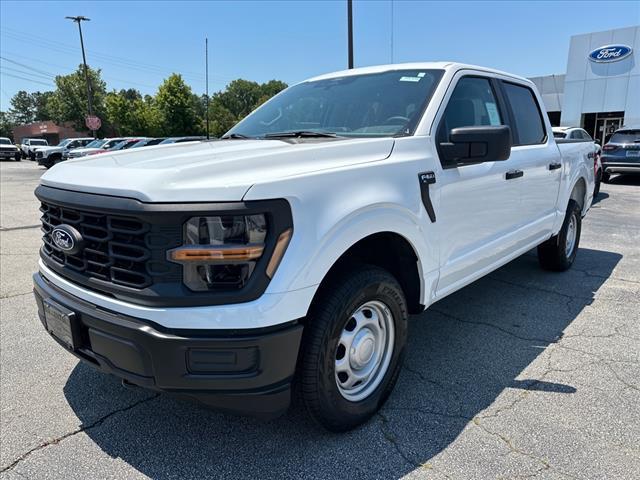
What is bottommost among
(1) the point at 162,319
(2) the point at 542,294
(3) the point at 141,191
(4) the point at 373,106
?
(2) the point at 542,294

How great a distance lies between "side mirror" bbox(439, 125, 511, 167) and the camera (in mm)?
2639

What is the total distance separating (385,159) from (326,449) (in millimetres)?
1507

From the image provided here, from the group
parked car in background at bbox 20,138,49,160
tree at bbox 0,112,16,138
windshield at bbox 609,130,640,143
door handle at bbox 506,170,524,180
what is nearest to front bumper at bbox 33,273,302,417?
door handle at bbox 506,170,524,180

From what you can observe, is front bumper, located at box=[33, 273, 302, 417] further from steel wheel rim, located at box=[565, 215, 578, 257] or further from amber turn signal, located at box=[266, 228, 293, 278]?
steel wheel rim, located at box=[565, 215, 578, 257]

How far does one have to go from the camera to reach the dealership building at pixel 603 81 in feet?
78.7

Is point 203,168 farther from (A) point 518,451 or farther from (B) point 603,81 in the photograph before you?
(B) point 603,81

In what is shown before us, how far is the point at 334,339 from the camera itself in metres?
2.24

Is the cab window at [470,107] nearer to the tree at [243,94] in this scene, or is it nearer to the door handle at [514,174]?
the door handle at [514,174]

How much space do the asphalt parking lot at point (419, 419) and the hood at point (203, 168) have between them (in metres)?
1.30

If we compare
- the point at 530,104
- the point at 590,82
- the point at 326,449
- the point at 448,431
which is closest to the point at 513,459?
the point at 448,431

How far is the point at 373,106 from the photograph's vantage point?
3.16 m

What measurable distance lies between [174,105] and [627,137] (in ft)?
144

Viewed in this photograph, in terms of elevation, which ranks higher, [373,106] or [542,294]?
[373,106]

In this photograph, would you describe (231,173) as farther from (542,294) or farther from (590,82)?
(590,82)
